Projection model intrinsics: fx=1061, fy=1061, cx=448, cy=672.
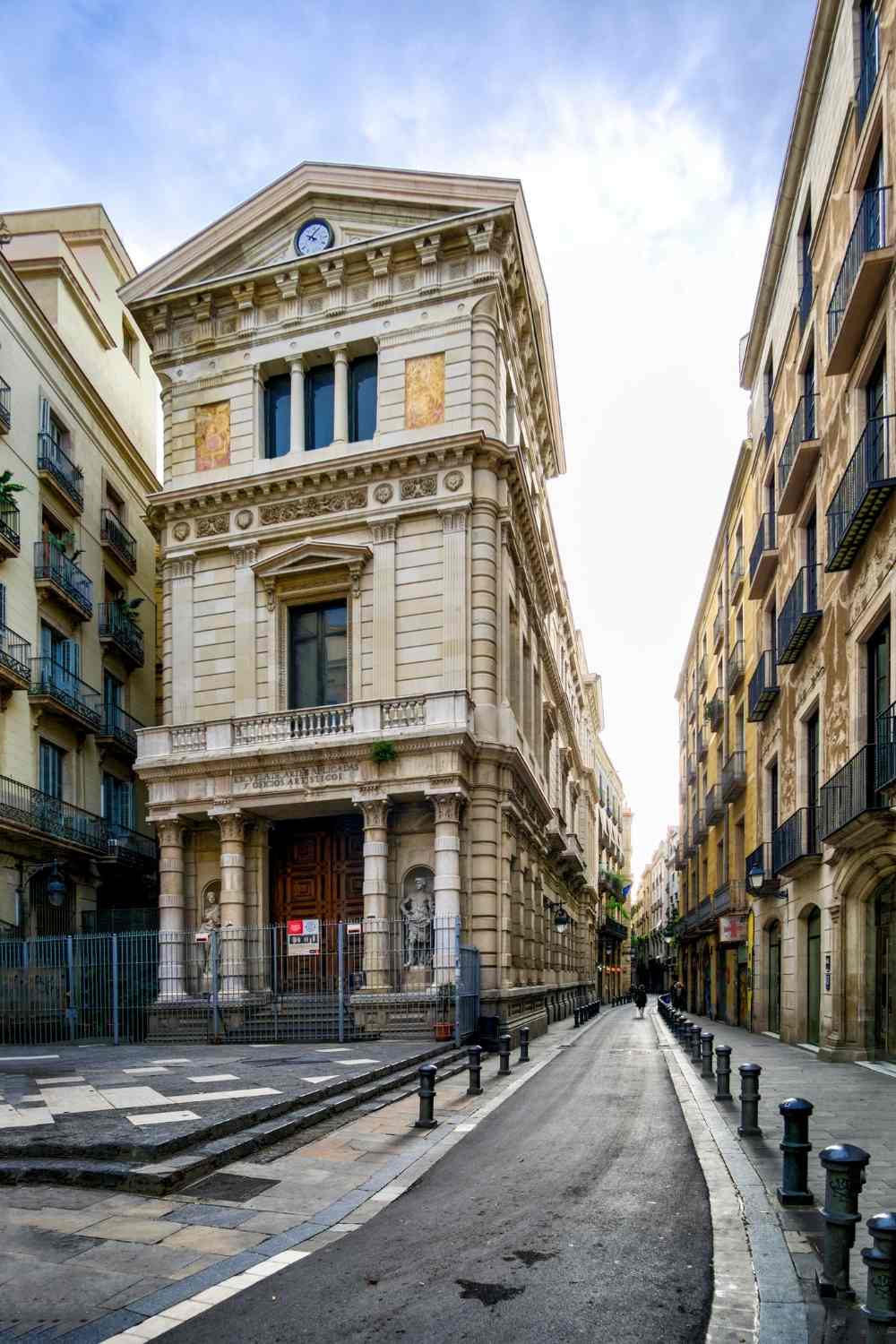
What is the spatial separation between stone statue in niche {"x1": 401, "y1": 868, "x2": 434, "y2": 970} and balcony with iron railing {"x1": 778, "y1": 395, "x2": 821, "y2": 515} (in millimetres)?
10955

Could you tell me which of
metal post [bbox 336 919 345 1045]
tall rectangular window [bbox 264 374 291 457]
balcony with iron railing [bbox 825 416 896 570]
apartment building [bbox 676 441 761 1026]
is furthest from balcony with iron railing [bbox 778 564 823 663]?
tall rectangular window [bbox 264 374 291 457]

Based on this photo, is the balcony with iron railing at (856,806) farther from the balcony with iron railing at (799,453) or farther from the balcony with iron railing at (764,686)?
the balcony with iron railing at (764,686)

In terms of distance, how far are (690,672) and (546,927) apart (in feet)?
71.6

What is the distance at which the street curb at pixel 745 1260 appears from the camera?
5.51m

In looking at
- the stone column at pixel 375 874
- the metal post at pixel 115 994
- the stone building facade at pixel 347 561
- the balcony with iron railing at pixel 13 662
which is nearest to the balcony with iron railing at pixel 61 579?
the balcony with iron railing at pixel 13 662

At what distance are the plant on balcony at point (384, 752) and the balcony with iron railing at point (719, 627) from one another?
62.4ft

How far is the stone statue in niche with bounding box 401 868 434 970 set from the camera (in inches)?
875

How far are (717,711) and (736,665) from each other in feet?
15.1

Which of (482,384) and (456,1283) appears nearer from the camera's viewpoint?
(456,1283)

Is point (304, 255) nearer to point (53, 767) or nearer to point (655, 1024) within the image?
point (53, 767)

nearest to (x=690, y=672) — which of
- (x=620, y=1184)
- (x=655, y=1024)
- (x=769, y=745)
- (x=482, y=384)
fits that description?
(x=655, y=1024)

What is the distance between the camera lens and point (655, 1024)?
35.7m

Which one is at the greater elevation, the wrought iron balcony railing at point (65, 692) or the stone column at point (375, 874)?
the wrought iron balcony railing at point (65, 692)

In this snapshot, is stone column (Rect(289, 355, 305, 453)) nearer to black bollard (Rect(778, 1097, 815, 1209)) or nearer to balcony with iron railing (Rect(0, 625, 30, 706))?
balcony with iron railing (Rect(0, 625, 30, 706))
